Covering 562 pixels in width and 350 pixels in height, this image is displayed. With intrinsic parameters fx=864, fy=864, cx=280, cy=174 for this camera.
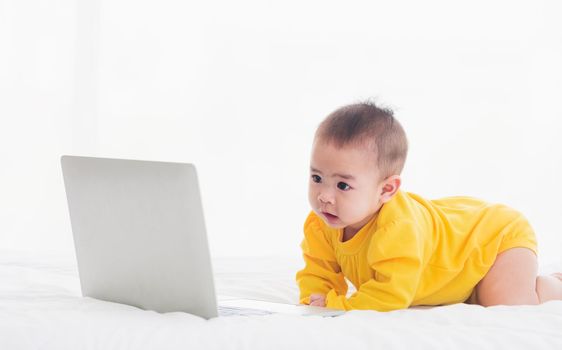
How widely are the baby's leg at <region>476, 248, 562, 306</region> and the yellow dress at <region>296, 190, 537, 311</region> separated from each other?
0.02 metres

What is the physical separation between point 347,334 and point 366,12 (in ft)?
10.0

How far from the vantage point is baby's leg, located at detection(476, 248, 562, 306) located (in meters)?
2.02

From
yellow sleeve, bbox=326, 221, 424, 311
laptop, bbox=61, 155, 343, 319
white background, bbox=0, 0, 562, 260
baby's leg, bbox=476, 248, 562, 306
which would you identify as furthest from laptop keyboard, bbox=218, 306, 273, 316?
white background, bbox=0, 0, 562, 260

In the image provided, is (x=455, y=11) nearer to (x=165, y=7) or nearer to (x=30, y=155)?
(x=165, y=7)

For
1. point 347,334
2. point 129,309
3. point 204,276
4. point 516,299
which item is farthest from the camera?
point 516,299

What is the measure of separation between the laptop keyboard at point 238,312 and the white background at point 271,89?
2557 mm

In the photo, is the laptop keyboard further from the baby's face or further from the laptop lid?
the baby's face

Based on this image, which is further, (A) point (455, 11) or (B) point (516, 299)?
(A) point (455, 11)

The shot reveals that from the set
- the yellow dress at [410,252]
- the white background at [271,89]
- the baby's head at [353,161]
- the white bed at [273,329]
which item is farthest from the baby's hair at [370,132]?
the white background at [271,89]

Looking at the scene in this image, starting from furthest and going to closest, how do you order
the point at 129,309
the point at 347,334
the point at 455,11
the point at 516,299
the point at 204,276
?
the point at 455,11
the point at 516,299
the point at 129,309
the point at 204,276
the point at 347,334

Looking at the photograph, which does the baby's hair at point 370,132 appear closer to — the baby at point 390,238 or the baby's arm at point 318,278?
the baby at point 390,238

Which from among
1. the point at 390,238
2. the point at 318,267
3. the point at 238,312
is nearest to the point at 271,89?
the point at 318,267

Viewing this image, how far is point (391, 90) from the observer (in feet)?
14.1

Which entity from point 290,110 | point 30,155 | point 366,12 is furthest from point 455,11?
point 30,155
